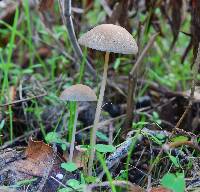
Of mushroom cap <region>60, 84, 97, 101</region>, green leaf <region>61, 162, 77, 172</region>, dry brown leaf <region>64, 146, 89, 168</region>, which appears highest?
mushroom cap <region>60, 84, 97, 101</region>

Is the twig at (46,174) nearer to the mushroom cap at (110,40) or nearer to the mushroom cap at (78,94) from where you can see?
the mushroom cap at (78,94)

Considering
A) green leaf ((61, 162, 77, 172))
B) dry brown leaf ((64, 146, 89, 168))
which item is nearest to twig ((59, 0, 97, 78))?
dry brown leaf ((64, 146, 89, 168))

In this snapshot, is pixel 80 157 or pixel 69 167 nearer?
pixel 69 167

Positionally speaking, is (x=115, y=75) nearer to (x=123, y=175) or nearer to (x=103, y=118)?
(x=103, y=118)

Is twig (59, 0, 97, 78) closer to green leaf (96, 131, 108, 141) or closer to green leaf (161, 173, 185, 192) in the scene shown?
green leaf (96, 131, 108, 141)

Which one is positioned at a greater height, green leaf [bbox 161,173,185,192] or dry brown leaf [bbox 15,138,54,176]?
green leaf [bbox 161,173,185,192]

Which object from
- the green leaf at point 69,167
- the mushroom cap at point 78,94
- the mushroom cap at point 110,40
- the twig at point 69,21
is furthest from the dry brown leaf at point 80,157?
the twig at point 69,21

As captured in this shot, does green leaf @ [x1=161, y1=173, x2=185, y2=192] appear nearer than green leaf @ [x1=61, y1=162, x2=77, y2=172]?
Yes

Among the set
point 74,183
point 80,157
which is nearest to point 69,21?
point 80,157

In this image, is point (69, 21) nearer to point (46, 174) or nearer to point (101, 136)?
point (101, 136)
